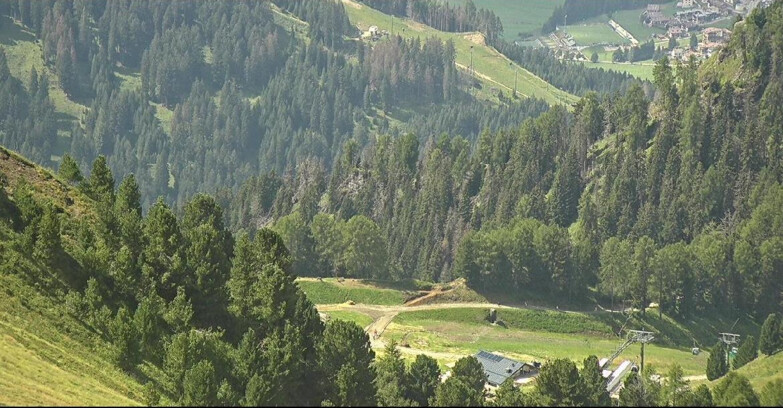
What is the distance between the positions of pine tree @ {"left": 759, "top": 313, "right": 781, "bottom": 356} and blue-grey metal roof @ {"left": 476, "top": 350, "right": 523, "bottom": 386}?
3934 centimetres

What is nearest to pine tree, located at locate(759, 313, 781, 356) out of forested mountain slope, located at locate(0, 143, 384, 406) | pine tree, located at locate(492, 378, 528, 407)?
pine tree, located at locate(492, 378, 528, 407)

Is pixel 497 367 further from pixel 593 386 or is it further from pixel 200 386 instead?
pixel 200 386

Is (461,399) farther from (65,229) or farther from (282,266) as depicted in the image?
(65,229)

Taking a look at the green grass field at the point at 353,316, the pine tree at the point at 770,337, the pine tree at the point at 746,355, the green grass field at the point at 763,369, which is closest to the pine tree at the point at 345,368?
the green grass field at the point at 763,369

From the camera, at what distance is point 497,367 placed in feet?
477

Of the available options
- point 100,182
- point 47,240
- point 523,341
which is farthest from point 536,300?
point 47,240

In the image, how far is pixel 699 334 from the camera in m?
186

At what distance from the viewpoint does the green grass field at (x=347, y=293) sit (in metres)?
184

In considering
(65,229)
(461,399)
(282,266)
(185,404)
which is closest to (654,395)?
(461,399)

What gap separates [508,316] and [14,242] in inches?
3867

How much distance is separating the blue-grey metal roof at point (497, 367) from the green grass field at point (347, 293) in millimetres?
34460

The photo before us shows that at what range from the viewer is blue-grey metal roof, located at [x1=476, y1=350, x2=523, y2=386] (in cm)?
14050

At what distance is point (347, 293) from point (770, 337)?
209 feet

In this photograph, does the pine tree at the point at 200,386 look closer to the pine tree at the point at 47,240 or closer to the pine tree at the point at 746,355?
the pine tree at the point at 47,240
